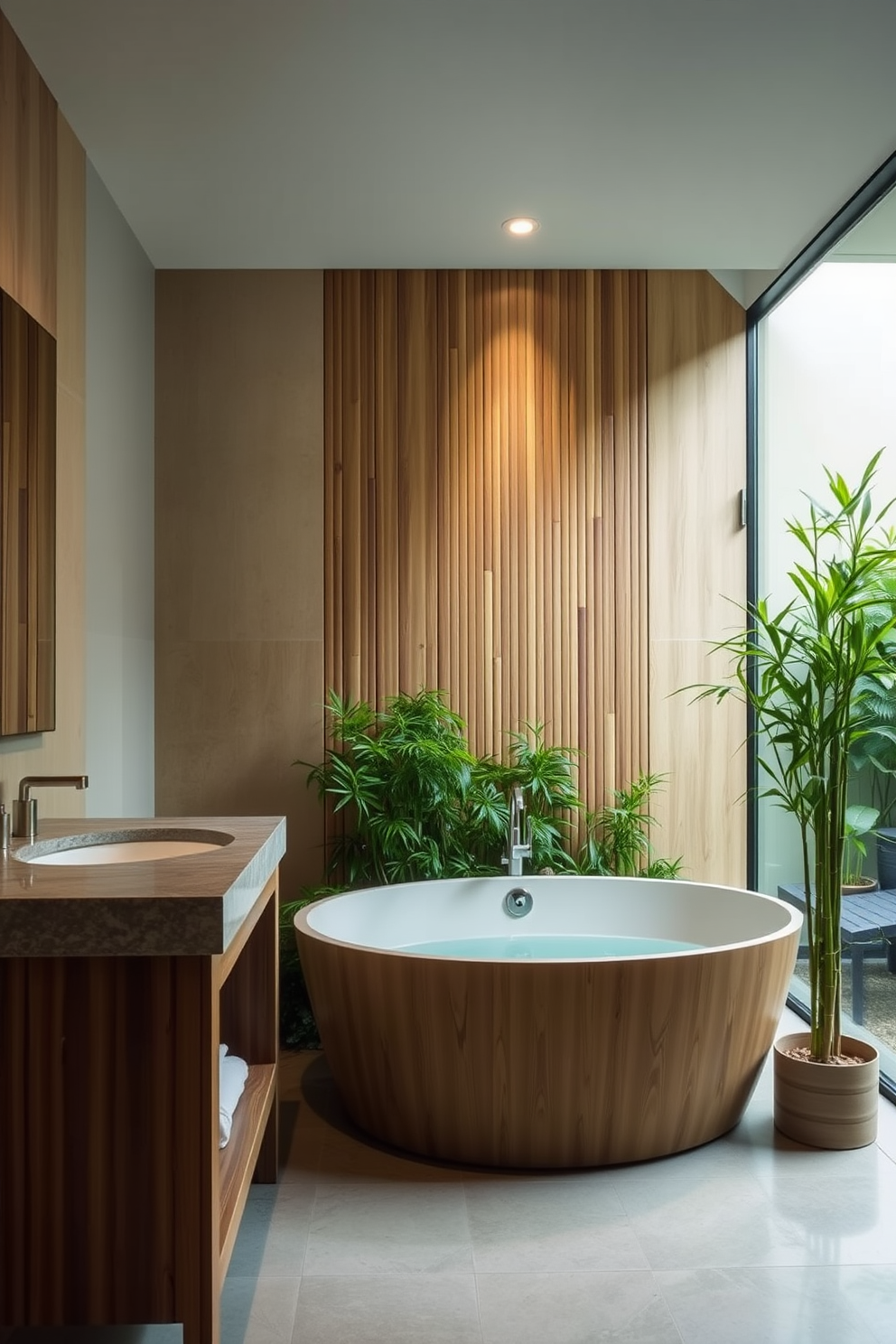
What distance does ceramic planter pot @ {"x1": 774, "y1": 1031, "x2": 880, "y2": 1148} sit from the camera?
2.88 metres

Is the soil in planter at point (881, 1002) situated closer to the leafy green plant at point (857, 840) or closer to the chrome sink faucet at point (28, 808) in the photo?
the leafy green plant at point (857, 840)

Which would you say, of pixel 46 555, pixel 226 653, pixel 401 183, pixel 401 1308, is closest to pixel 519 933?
pixel 226 653

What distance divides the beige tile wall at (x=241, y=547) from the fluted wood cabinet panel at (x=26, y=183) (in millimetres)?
1250

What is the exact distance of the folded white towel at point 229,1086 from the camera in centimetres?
213

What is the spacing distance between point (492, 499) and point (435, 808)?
1.17m

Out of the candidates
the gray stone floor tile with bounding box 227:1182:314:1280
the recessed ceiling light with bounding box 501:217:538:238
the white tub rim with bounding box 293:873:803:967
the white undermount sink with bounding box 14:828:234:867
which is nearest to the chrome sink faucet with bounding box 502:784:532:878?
the white tub rim with bounding box 293:873:803:967

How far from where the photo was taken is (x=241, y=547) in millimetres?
4078

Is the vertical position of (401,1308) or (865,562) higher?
(865,562)

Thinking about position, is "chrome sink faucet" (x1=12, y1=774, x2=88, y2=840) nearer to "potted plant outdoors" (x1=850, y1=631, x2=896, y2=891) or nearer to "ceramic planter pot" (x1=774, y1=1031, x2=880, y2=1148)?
"ceramic planter pot" (x1=774, y1=1031, x2=880, y2=1148)

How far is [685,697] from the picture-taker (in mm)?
4191

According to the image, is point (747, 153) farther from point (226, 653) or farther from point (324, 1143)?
point (324, 1143)

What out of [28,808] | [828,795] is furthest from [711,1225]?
[28,808]

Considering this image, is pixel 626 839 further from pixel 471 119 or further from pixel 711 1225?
pixel 471 119

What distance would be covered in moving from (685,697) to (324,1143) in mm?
2112
